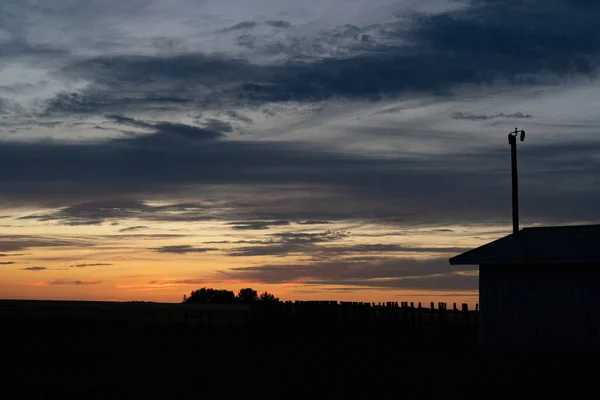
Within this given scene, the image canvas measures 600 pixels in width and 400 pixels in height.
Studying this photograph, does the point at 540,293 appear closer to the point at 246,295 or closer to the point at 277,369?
the point at 277,369

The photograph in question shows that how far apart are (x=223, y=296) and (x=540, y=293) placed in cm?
7850

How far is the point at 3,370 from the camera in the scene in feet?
80.5

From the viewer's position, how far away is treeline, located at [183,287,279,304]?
95500mm

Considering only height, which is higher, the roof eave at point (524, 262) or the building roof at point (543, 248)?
the building roof at point (543, 248)

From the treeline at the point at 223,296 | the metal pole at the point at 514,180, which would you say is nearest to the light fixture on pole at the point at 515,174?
the metal pole at the point at 514,180

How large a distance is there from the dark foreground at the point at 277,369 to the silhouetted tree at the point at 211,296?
6468 centimetres

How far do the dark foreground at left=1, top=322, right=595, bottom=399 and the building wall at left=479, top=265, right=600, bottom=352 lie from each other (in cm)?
112

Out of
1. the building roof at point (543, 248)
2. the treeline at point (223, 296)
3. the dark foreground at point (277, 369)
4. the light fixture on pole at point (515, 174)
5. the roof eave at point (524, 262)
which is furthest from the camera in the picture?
the treeline at point (223, 296)

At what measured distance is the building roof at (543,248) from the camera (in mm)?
27219

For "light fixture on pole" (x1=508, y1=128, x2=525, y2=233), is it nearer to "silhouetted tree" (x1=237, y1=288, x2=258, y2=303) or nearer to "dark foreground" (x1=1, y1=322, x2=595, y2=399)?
"dark foreground" (x1=1, y1=322, x2=595, y2=399)

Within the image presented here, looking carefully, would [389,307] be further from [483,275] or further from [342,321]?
[483,275]

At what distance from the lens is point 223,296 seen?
104 metres

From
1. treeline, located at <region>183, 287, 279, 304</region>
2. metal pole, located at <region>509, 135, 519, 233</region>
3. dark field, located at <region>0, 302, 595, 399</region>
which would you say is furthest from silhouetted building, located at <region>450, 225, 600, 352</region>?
Result: treeline, located at <region>183, 287, 279, 304</region>

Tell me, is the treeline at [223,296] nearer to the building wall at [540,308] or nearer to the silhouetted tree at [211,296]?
the silhouetted tree at [211,296]
